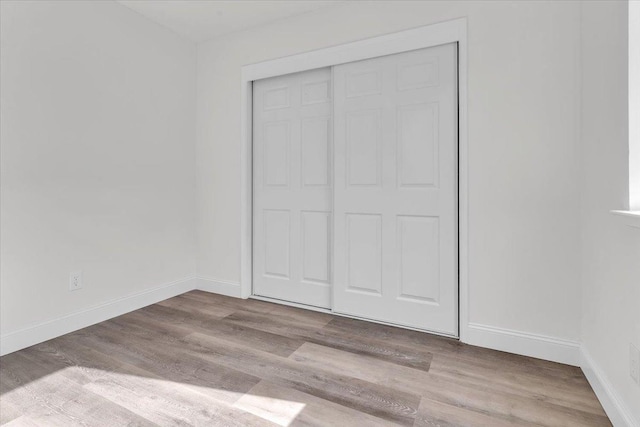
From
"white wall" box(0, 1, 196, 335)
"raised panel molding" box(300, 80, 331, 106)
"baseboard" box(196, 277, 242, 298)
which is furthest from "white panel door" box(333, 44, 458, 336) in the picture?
"white wall" box(0, 1, 196, 335)

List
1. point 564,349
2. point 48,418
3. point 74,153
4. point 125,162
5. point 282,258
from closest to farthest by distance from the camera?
point 48,418
point 564,349
point 74,153
point 125,162
point 282,258

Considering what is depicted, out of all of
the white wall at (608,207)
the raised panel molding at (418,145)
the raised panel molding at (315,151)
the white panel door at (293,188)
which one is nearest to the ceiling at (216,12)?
the white panel door at (293,188)

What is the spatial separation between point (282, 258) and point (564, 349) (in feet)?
6.81

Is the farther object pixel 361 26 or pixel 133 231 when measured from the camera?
pixel 133 231

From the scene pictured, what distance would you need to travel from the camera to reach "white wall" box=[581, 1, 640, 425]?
1298 millimetres

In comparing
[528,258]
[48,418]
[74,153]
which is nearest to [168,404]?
[48,418]

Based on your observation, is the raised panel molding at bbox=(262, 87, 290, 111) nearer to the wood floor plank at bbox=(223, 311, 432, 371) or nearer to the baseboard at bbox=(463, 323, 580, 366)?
the wood floor plank at bbox=(223, 311, 432, 371)

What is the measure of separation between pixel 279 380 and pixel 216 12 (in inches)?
109

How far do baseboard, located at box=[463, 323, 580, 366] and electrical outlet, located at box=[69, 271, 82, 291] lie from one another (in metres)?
2.72

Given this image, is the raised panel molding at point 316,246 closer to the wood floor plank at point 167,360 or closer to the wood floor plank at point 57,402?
the wood floor plank at point 167,360

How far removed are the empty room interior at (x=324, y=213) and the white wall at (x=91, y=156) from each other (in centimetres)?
1

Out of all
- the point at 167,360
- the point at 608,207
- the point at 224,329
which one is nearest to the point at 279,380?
the point at 167,360

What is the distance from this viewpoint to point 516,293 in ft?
6.77

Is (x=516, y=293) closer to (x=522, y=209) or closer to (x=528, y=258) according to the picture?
(x=528, y=258)
